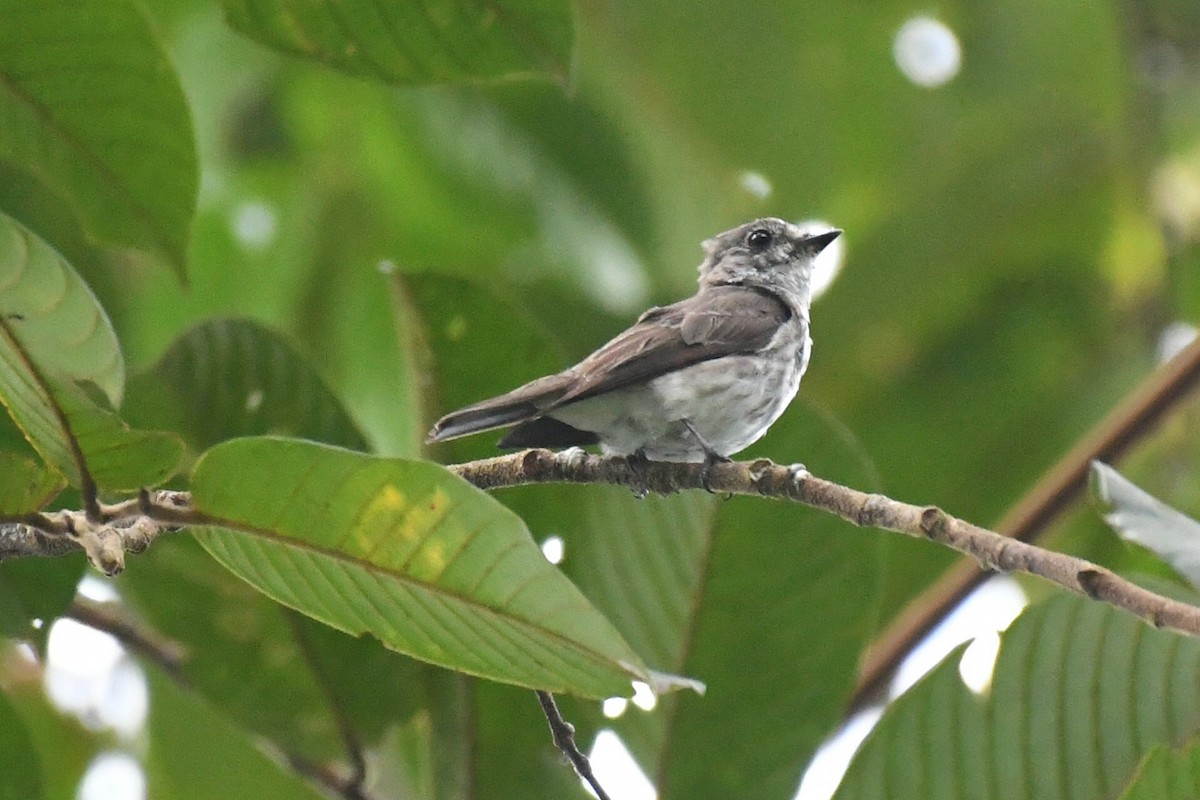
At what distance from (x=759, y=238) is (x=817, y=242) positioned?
0.22 meters

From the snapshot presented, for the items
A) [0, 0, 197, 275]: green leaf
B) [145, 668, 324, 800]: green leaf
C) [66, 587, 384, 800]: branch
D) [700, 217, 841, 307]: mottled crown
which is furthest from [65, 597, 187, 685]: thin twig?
[700, 217, 841, 307]: mottled crown

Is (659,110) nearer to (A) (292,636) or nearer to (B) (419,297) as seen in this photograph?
(B) (419,297)

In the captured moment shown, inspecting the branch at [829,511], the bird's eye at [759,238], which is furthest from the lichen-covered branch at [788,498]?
the bird's eye at [759,238]

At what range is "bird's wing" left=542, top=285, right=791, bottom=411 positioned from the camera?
3.62 metres

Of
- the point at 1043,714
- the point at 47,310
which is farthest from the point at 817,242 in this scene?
the point at 47,310

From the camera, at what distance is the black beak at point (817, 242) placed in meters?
4.86

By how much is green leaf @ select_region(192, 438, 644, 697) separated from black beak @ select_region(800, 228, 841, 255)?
3.14m

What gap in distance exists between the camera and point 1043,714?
103 inches

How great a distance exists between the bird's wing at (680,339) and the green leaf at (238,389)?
0.55 metres

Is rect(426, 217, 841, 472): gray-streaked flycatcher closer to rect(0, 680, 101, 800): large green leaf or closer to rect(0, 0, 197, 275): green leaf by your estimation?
rect(0, 0, 197, 275): green leaf

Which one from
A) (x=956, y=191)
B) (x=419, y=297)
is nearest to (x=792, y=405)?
(x=419, y=297)

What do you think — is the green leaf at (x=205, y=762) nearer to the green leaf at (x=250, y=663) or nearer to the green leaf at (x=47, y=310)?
the green leaf at (x=250, y=663)

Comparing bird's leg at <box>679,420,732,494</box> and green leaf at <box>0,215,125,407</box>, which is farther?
bird's leg at <box>679,420,732,494</box>

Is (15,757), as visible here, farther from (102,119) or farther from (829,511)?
(829,511)
